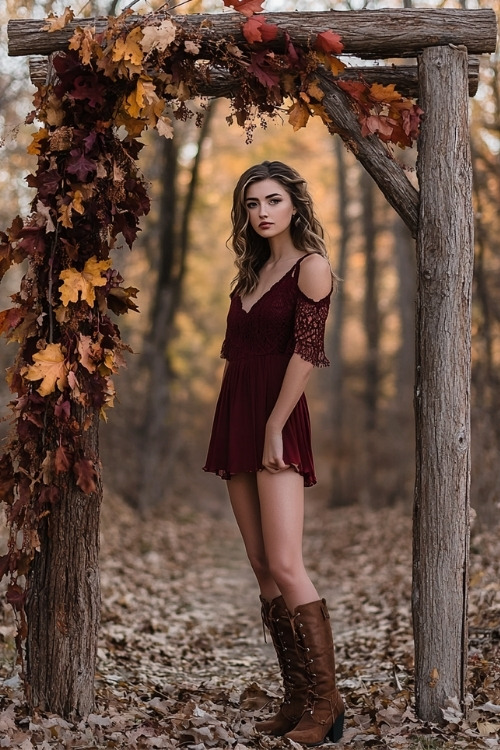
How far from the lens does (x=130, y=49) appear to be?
11.6 feet

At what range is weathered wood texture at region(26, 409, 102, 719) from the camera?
3738 millimetres

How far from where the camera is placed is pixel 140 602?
22.4ft

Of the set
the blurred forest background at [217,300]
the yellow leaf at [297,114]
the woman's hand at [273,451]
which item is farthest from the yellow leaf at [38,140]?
the woman's hand at [273,451]

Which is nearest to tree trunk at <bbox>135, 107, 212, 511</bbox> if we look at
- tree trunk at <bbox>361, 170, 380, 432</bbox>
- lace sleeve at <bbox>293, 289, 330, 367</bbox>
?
tree trunk at <bbox>361, 170, 380, 432</bbox>

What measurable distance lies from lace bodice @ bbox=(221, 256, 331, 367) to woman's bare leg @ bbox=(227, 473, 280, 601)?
1.83 ft

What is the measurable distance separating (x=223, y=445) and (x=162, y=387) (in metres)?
8.13

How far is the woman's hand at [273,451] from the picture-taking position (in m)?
3.59

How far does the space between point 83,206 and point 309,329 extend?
3.62 ft

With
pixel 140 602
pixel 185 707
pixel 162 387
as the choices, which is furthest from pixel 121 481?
pixel 185 707

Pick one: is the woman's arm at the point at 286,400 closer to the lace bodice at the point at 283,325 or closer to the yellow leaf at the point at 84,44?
the lace bodice at the point at 283,325

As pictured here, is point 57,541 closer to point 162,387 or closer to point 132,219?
point 132,219

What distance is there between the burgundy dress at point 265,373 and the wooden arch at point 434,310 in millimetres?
542

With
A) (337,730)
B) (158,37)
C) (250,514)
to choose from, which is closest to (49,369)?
(250,514)

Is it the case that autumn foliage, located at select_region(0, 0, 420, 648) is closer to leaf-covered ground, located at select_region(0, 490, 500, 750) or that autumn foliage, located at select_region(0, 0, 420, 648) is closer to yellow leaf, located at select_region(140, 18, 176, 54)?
yellow leaf, located at select_region(140, 18, 176, 54)
